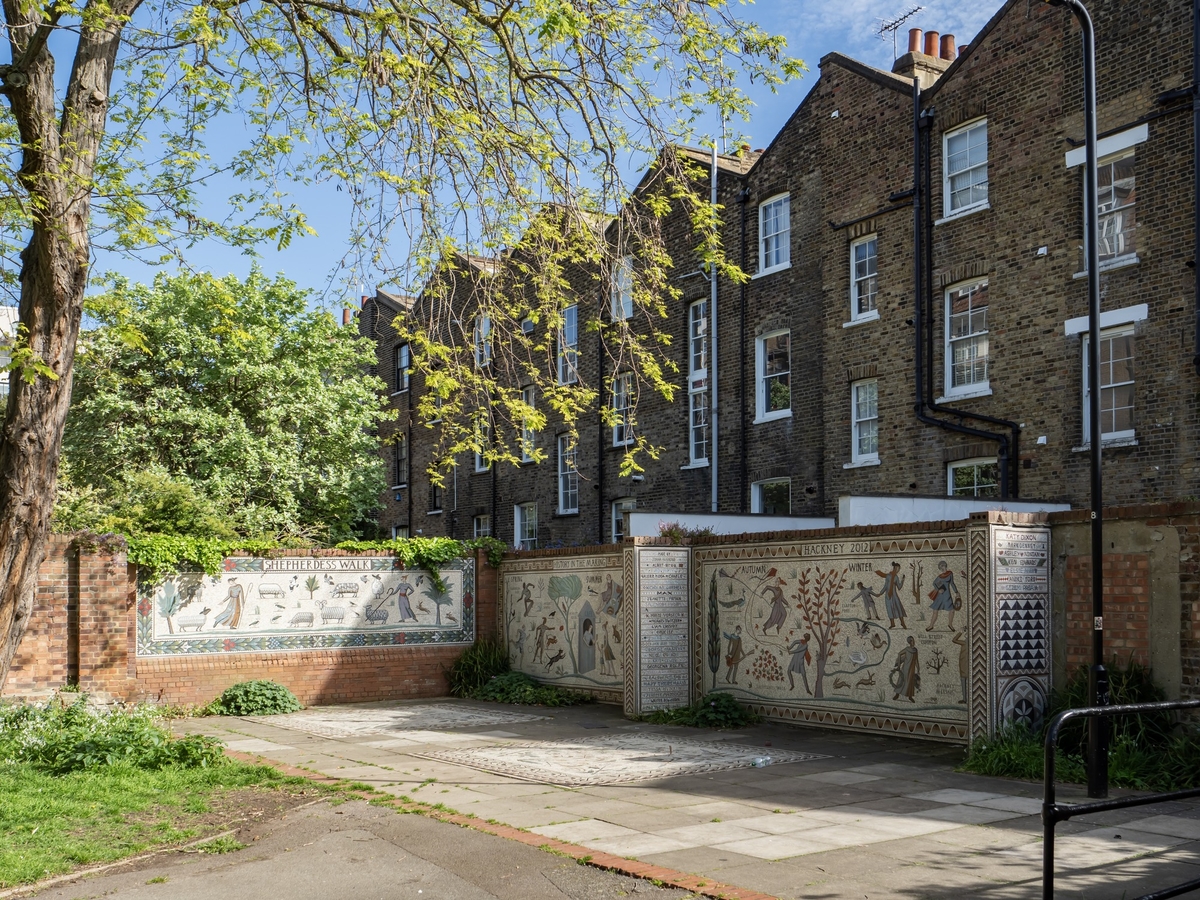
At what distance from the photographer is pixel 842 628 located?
14.5 meters

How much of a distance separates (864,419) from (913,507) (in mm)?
6084

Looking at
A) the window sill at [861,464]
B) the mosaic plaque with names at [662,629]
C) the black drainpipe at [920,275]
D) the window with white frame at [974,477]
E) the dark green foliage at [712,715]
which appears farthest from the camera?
the window sill at [861,464]

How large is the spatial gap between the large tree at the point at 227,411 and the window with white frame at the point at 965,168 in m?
13.9

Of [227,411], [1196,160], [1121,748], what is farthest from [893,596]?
[227,411]

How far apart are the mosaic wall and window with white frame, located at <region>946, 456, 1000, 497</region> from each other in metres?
6.65

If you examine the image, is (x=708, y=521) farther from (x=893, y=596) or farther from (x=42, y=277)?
(x=42, y=277)

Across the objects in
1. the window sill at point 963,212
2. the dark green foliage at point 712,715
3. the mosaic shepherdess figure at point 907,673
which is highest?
the window sill at point 963,212

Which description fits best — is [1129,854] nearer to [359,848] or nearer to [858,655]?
[359,848]

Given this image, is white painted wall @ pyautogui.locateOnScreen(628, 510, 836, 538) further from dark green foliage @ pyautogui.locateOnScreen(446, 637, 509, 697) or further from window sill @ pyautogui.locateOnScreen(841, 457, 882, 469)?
dark green foliage @ pyautogui.locateOnScreen(446, 637, 509, 697)

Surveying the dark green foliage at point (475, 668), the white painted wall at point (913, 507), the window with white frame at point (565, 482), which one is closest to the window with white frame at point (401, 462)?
the window with white frame at point (565, 482)

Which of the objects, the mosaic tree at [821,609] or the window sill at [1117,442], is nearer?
the mosaic tree at [821,609]

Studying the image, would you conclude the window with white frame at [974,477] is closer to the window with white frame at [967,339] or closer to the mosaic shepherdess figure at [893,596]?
the window with white frame at [967,339]

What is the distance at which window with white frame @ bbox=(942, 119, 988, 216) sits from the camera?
71.3 ft

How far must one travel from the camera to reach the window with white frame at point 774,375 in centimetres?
2575
